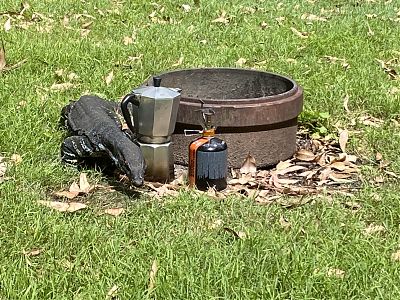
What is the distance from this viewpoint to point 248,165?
4766 millimetres

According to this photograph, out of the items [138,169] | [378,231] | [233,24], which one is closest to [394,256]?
[378,231]

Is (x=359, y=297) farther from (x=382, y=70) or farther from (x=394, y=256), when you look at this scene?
(x=382, y=70)

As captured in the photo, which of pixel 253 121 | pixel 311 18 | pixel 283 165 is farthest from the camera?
pixel 311 18

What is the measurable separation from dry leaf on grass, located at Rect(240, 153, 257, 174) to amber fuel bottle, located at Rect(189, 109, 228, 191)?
31 cm

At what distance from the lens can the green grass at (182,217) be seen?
3.29 metres

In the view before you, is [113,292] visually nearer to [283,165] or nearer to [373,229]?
[373,229]

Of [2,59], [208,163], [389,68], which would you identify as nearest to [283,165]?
[208,163]

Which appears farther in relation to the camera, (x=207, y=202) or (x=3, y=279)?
(x=207, y=202)

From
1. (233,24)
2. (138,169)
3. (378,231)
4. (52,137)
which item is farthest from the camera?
(233,24)

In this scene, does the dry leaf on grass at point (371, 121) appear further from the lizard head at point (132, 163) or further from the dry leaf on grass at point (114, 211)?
the dry leaf on grass at point (114, 211)

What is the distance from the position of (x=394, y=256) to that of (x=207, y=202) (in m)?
1.03

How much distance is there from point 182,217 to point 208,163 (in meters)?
0.49

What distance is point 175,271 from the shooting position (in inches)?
132

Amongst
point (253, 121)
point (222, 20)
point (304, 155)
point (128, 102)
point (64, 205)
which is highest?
point (128, 102)
